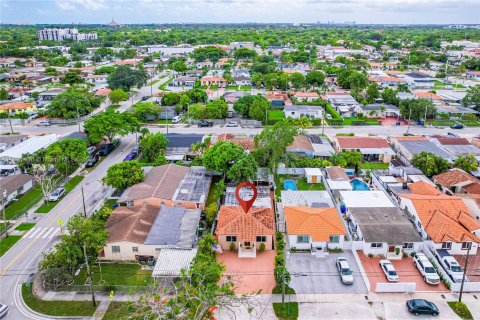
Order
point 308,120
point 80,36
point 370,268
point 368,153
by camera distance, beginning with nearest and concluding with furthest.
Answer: point 370,268 → point 368,153 → point 308,120 → point 80,36

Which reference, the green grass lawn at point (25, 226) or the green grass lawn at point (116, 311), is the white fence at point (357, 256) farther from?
the green grass lawn at point (25, 226)

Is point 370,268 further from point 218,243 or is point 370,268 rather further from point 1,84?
point 1,84

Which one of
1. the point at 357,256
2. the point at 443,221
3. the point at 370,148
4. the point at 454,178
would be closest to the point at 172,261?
the point at 357,256

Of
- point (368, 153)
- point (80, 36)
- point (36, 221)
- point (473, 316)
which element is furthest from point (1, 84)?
point (80, 36)

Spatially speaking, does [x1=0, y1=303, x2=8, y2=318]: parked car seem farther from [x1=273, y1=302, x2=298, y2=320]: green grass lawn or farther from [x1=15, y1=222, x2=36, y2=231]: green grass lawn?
[x1=273, y1=302, x2=298, y2=320]: green grass lawn

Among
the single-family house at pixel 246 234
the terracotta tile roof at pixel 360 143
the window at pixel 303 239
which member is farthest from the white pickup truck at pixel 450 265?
the terracotta tile roof at pixel 360 143

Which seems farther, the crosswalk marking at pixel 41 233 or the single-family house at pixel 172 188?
the single-family house at pixel 172 188

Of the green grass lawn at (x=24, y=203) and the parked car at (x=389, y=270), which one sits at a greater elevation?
the green grass lawn at (x=24, y=203)
